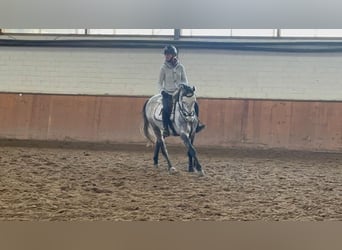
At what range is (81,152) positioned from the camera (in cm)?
201

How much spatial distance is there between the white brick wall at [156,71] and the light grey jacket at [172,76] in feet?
0.13

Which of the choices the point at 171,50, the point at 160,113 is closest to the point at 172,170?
the point at 160,113

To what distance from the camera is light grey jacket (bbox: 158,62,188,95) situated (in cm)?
198

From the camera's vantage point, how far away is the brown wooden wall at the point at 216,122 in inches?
80.5

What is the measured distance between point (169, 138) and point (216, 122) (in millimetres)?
271

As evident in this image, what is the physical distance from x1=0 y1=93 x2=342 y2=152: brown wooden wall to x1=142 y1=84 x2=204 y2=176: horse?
7 cm

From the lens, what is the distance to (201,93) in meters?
2.04

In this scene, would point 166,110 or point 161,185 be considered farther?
point 166,110

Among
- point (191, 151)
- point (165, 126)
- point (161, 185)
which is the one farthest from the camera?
point (165, 126)

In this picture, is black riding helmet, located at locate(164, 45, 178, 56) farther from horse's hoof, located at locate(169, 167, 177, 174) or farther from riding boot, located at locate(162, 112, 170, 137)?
horse's hoof, located at locate(169, 167, 177, 174)

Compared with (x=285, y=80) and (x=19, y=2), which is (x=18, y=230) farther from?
(x=285, y=80)

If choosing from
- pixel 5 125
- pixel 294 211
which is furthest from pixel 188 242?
pixel 5 125

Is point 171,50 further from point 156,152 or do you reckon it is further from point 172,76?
point 156,152

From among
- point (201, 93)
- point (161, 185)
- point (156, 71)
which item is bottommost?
point (161, 185)
